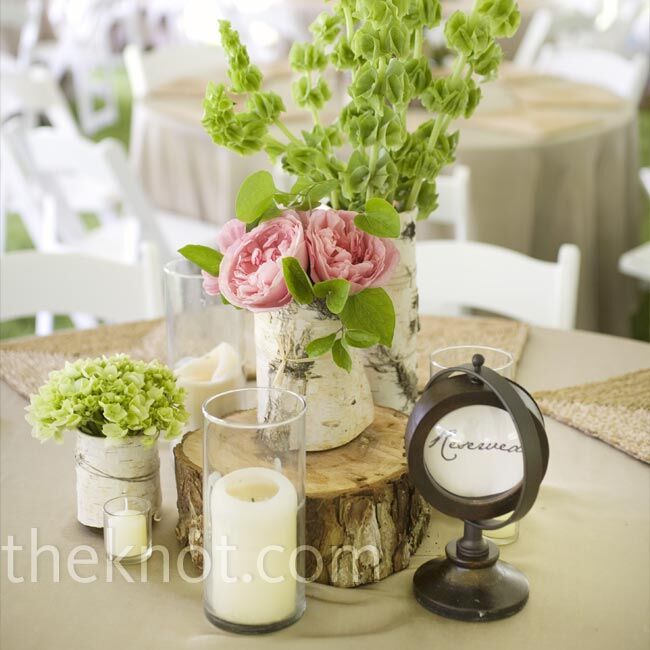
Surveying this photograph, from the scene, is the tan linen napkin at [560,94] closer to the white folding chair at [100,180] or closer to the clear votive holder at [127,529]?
the white folding chair at [100,180]

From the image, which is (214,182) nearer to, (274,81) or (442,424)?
(274,81)

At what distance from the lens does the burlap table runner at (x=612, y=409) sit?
1208 millimetres

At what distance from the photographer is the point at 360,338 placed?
0.94 m

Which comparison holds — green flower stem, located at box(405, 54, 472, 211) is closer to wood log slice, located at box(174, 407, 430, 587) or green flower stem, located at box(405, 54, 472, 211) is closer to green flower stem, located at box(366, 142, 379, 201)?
green flower stem, located at box(366, 142, 379, 201)

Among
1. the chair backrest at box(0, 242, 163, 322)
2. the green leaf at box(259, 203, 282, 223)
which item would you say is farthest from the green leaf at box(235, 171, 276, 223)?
the chair backrest at box(0, 242, 163, 322)

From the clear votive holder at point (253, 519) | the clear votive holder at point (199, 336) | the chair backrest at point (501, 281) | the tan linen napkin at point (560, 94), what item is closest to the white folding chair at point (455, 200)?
the chair backrest at point (501, 281)

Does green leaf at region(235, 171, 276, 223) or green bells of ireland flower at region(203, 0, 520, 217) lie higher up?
green bells of ireland flower at region(203, 0, 520, 217)

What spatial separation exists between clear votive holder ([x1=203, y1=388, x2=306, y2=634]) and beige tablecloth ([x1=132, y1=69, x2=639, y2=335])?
1824 millimetres

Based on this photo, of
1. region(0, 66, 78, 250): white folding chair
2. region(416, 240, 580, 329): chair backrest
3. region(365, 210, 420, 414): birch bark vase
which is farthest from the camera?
region(0, 66, 78, 250): white folding chair

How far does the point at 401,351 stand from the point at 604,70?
281cm

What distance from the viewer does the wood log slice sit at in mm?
930

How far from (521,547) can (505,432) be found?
0.20 metres

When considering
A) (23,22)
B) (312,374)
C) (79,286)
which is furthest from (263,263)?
(23,22)

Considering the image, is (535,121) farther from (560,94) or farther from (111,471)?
(111,471)
